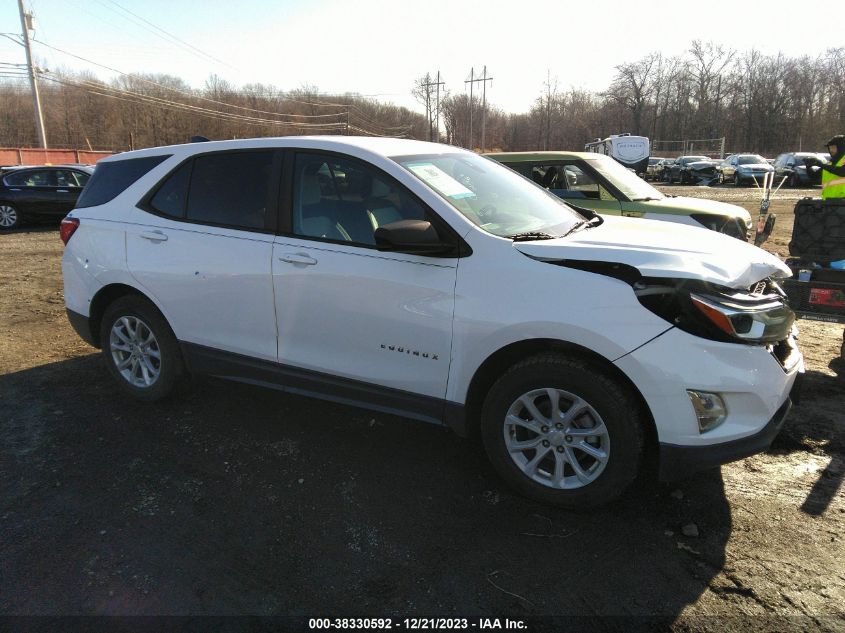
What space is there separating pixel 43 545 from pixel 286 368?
4.91 ft

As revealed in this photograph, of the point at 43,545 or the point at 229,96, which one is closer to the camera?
the point at 43,545

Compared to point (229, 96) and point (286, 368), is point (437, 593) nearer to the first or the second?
point (286, 368)

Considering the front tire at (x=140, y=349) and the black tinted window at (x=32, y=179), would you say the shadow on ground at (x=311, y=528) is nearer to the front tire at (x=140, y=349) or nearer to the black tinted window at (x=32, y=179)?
the front tire at (x=140, y=349)

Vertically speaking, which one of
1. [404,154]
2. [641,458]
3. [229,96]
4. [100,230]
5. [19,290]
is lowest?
[19,290]

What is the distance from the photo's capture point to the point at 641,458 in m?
2.77

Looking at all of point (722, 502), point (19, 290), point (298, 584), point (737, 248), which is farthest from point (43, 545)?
point (19, 290)

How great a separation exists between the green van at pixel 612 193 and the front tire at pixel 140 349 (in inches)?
194

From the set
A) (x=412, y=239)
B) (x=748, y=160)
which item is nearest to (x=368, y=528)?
(x=412, y=239)

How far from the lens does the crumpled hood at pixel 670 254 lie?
2.70m

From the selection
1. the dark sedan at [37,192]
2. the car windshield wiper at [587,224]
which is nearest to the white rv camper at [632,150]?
the dark sedan at [37,192]

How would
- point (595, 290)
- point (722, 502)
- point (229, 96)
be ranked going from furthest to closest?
point (229, 96), point (722, 502), point (595, 290)

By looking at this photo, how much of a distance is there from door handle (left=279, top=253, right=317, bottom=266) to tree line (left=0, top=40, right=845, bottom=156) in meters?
61.5

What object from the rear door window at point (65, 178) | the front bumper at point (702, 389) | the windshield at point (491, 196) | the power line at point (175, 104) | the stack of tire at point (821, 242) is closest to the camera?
the front bumper at point (702, 389)

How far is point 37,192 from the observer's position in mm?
14633
